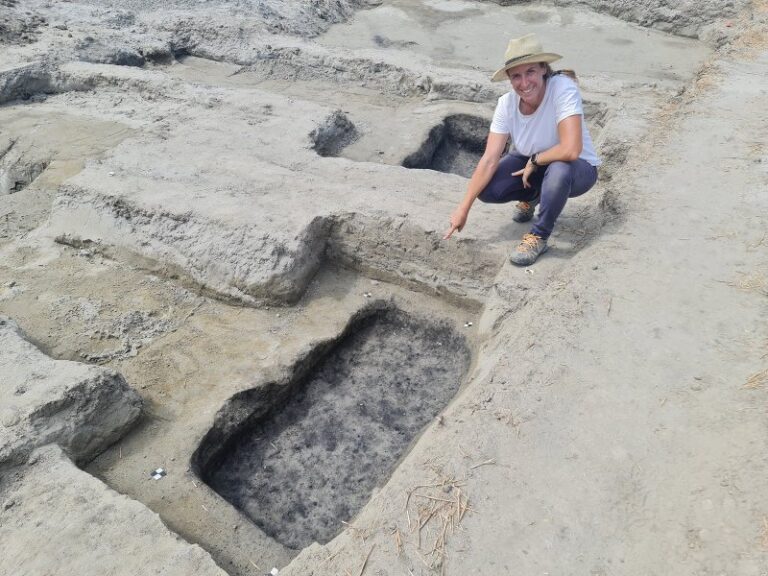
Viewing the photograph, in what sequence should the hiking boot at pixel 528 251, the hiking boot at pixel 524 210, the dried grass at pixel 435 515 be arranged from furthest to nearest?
the hiking boot at pixel 524 210 < the hiking boot at pixel 528 251 < the dried grass at pixel 435 515

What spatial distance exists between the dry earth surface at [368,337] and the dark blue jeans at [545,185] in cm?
29

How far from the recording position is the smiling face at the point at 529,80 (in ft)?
10.6

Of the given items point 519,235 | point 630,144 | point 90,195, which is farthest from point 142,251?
point 630,144

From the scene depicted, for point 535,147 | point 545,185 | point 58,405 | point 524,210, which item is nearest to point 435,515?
point 58,405

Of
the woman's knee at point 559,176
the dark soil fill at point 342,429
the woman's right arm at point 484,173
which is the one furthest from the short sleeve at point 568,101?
the dark soil fill at point 342,429

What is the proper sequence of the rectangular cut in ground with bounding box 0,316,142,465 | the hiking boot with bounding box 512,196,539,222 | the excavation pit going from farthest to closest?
the excavation pit, the hiking boot with bounding box 512,196,539,222, the rectangular cut in ground with bounding box 0,316,142,465

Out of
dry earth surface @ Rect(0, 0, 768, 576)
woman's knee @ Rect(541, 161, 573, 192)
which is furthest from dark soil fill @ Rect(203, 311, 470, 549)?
woman's knee @ Rect(541, 161, 573, 192)

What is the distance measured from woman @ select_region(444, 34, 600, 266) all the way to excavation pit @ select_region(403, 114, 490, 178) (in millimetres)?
2484

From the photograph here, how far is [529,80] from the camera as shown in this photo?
3.23m

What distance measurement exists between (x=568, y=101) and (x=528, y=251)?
90 centimetres

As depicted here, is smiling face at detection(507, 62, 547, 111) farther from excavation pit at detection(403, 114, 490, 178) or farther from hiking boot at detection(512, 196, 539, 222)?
excavation pit at detection(403, 114, 490, 178)

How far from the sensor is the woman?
324 cm

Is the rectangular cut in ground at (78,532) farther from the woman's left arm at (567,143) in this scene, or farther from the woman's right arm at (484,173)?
the woman's left arm at (567,143)

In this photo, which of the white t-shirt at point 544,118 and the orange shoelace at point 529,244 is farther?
the orange shoelace at point 529,244
